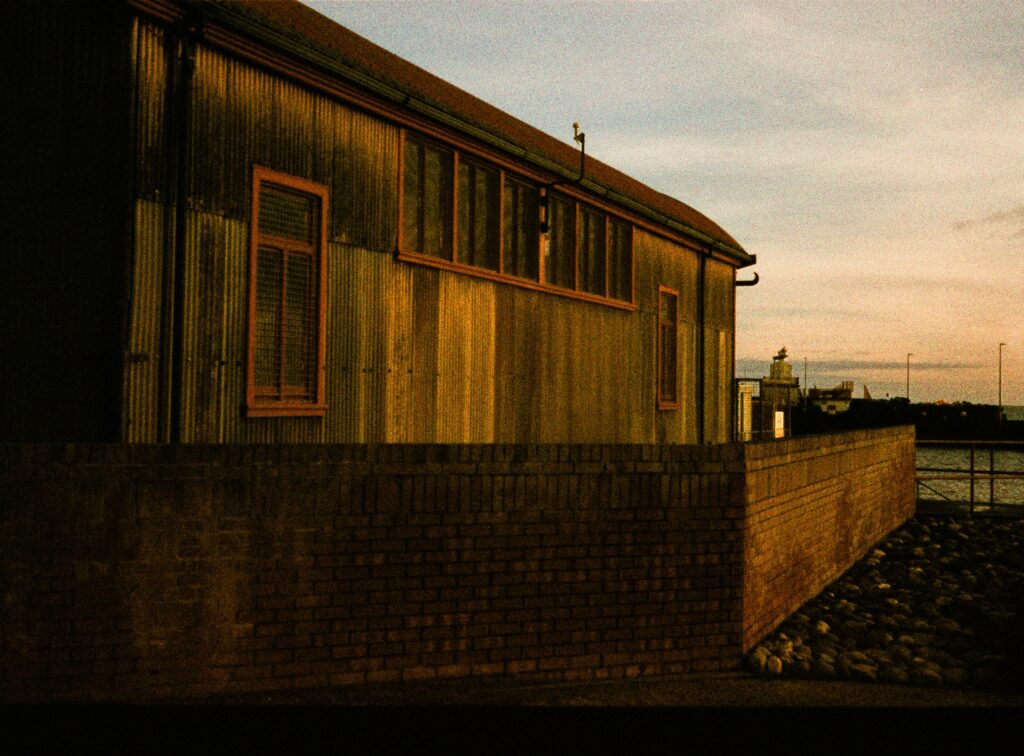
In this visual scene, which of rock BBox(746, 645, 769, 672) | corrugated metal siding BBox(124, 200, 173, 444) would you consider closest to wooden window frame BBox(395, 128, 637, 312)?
corrugated metal siding BBox(124, 200, 173, 444)

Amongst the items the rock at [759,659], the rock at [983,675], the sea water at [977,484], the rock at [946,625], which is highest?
the rock at [759,659]

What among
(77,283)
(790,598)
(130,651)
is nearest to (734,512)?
(790,598)

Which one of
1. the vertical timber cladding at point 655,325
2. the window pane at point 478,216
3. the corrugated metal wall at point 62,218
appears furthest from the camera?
the vertical timber cladding at point 655,325

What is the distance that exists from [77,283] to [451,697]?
14.6ft

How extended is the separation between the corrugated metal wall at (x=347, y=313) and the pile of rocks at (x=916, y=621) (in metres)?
4.09

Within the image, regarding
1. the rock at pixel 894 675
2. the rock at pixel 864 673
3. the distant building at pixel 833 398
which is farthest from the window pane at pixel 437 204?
the distant building at pixel 833 398

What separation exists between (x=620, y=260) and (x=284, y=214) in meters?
6.98

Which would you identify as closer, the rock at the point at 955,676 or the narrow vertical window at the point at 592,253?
the rock at the point at 955,676

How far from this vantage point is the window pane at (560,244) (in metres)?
13.1

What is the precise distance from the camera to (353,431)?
31.3 feet

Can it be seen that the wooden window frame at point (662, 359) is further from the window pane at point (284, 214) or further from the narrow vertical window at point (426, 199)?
the window pane at point (284, 214)

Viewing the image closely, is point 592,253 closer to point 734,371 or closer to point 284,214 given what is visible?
point 284,214

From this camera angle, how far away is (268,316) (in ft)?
28.9

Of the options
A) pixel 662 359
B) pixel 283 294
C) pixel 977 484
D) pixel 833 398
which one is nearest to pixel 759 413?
pixel 662 359
